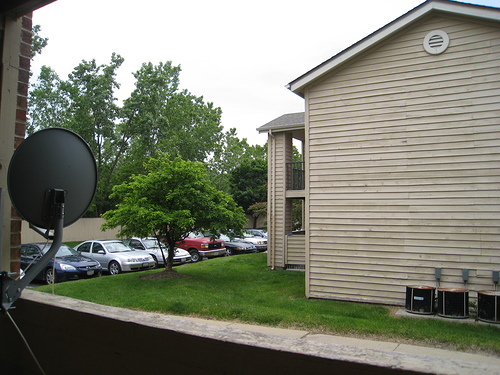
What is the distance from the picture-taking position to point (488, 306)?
7.85 metres

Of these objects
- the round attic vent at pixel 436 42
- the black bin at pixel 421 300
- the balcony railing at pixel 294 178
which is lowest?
the black bin at pixel 421 300

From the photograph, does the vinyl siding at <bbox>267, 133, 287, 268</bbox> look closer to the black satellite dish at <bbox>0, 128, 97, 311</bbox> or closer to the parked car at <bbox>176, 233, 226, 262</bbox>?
the parked car at <bbox>176, 233, 226, 262</bbox>

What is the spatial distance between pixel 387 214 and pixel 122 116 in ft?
94.3

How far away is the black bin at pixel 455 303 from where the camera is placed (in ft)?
26.8

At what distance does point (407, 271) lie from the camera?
9445 mm

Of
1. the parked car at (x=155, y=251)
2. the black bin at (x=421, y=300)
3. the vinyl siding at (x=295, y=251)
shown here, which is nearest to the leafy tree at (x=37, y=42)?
the parked car at (x=155, y=251)

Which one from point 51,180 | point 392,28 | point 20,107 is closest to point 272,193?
point 392,28

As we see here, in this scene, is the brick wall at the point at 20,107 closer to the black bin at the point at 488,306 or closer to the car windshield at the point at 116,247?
the black bin at the point at 488,306

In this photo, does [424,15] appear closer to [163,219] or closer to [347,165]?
[347,165]

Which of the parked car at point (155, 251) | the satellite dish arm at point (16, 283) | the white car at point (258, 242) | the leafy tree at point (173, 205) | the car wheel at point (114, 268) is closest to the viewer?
the satellite dish arm at point (16, 283)

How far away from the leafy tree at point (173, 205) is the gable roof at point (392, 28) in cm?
438

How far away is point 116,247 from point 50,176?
51.6 ft

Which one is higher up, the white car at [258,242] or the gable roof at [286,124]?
the gable roof at [286,124]

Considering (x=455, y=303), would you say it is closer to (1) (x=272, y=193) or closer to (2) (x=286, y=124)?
(1) (x=272, y=193)
